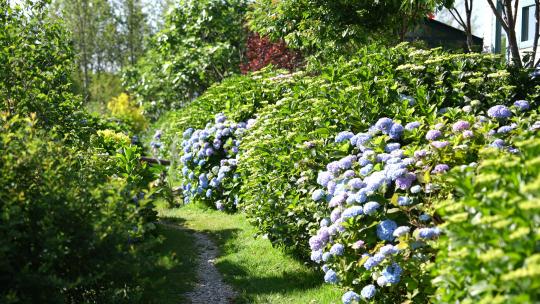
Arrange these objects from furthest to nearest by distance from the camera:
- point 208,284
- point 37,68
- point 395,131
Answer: point 37,68 → point 208,284 → point 395,131

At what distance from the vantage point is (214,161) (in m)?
8.94

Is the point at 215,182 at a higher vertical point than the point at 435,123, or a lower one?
lower

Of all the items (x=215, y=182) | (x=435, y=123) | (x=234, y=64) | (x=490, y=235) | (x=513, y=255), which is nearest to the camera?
(x=513, y=255)

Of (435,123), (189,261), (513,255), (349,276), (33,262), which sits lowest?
(189,261)

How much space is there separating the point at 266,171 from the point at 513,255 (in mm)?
4018

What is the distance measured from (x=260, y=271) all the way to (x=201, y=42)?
10.4m

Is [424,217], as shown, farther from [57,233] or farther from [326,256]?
[57,233]

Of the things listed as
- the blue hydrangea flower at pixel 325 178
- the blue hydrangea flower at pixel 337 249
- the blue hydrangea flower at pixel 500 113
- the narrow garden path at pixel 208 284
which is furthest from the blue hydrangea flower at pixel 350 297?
the blue hydrangea flower at pixel 500 113

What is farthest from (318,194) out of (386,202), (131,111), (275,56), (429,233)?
(131,111)

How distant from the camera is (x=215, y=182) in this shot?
861 cm

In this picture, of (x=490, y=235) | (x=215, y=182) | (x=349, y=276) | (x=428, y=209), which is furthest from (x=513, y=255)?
(x=215, y=182)

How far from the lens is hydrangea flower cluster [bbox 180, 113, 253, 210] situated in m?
8.23

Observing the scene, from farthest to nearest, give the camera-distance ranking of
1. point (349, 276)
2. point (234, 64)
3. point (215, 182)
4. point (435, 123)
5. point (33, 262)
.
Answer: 1. point (234, 64)
2. point (215, 182)
3. point (435, 123)
4. point (349, 276)
5. point (33, 262)

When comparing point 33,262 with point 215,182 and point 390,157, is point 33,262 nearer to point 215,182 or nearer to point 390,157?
point 390,157
